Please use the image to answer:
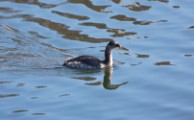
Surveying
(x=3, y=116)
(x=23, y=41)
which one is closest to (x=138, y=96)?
(x=3, y=116)

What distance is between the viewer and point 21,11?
854 inches

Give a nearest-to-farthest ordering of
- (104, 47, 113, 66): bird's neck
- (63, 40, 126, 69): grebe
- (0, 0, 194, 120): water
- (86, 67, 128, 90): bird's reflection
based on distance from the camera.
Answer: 1. (0, 0, 194, 120): water
2. (86, 67, 128, 90): bird's reflection
3. (63, 40, 126, 69): grebe
4. (104, 47, 113, 66): bird's neck

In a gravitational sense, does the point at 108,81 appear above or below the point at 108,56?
below

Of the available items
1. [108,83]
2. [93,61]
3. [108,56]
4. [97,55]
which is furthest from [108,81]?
[97,55]

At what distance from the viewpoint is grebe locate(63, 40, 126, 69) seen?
1809 cm

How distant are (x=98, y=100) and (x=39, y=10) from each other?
639cm

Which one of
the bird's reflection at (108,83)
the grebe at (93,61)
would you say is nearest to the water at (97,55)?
the bird's reflection at (108,83)

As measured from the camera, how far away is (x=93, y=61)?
1816cm

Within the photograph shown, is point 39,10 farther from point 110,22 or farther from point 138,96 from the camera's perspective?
point 138,96

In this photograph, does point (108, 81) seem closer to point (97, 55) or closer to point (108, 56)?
point (108, 56)

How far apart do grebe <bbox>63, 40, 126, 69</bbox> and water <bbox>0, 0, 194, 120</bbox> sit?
0.16 m

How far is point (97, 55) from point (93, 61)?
3.48 ft

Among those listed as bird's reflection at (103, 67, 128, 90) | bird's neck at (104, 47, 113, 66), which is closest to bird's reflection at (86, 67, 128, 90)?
bird's reflection at (103, 67, 128, 90)

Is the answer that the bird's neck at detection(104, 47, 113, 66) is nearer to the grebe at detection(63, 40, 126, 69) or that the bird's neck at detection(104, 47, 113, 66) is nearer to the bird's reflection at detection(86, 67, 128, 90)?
the grebe at detection(63, 40, 126, 69)
